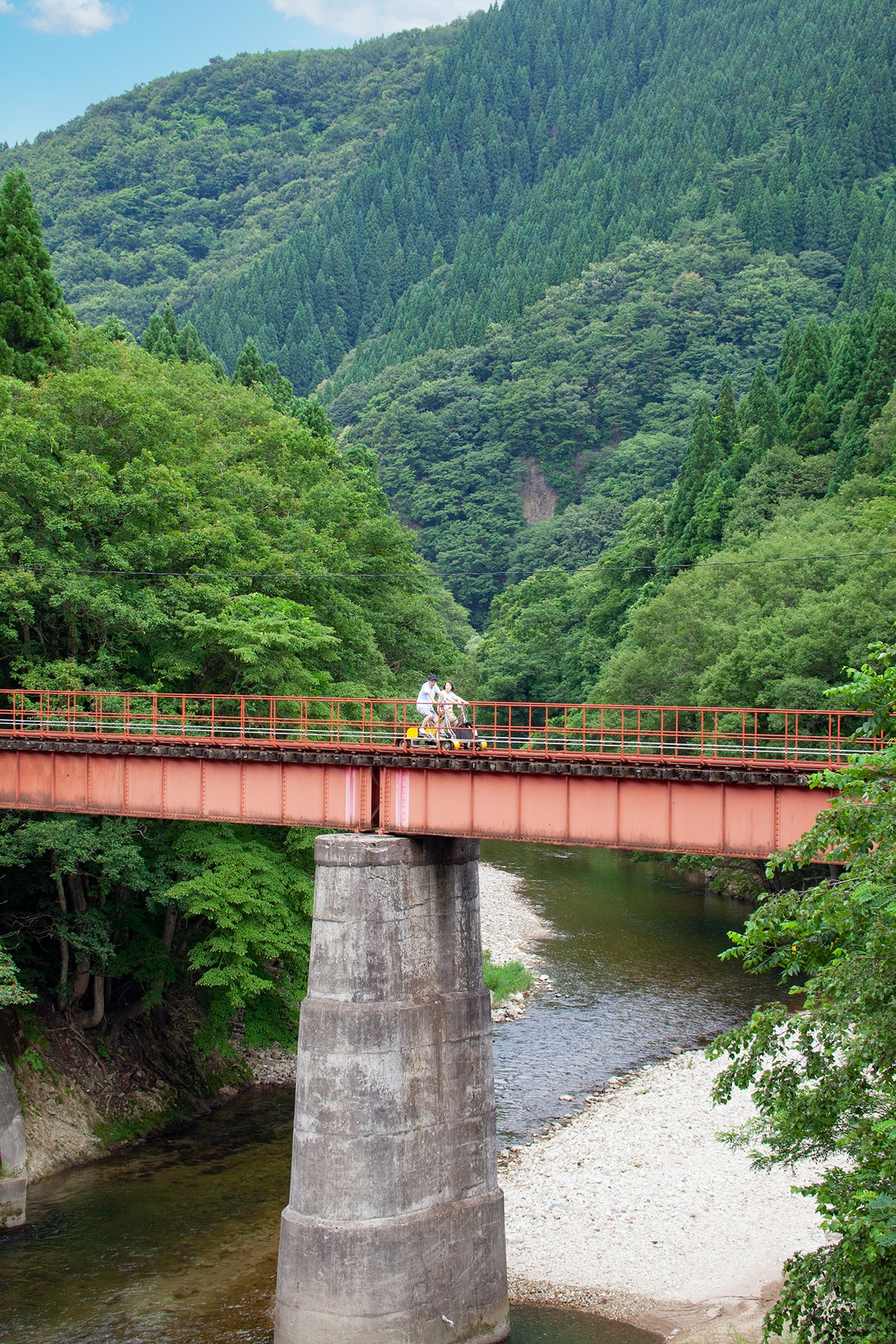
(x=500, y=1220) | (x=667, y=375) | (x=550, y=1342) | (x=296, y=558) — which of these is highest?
(x=667, y=375)

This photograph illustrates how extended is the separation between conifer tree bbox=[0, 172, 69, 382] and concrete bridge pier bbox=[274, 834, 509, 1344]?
28499 mm

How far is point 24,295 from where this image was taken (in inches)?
1850

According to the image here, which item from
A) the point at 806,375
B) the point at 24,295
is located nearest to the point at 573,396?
the point at 806,375

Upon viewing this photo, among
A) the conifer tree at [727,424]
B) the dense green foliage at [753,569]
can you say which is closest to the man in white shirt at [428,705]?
the dense green foliage at [753,569]

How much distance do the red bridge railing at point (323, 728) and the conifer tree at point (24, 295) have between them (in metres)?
16.2

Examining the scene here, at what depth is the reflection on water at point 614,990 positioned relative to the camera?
34469 mm

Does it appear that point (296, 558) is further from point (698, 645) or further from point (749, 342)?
point (749, 342)

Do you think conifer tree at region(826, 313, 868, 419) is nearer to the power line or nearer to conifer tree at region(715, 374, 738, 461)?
conifer tree at region(715, 374, 738, 461)

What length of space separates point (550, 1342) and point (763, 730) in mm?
36617

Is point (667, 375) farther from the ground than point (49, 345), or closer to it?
farther from the ground

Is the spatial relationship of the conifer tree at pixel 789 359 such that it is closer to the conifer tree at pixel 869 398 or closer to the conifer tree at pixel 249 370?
the conifer tree at pixel 869 398

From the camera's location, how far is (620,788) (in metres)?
22.4

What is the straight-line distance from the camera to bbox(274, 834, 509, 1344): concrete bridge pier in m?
21.2

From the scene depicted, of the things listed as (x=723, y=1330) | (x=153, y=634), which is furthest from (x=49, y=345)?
(x=723, y=1330)
